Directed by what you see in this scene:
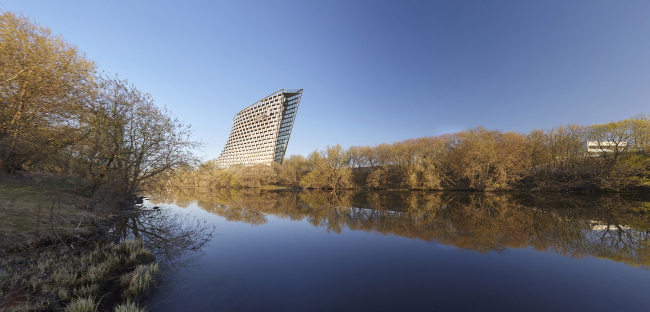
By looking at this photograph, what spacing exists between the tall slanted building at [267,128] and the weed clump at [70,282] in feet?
200

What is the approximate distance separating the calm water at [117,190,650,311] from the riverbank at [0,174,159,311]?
0.74 meters

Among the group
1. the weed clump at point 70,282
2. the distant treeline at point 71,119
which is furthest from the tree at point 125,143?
the weed clump at point 70,282

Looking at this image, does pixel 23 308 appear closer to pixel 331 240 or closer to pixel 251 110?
pixel 331 240

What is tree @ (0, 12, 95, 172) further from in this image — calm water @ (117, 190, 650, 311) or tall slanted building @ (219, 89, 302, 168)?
tall slanted building @ (219, 89, 302, 168)

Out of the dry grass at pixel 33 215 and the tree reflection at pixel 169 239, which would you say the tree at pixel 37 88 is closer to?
the dry grass at pixel 33 215

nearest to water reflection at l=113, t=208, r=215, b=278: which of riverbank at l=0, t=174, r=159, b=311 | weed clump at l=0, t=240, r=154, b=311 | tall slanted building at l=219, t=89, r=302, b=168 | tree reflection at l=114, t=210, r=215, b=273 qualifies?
tree reflection at l=114, t=210, r=215, b=273

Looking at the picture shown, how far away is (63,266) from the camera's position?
17.3ft

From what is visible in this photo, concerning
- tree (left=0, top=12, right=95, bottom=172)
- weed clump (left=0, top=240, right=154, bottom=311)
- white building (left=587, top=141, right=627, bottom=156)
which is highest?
tree (left=0, top=12, right=95, bottom=172)

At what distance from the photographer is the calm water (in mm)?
4746

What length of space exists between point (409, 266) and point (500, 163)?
33.4 meters

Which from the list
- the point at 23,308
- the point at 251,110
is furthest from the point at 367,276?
the point at 251,110

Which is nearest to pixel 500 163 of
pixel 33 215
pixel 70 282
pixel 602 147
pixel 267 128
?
pixel 602 147

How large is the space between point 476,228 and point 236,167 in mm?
56069

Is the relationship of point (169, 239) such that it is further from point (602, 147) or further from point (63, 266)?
point (602, 147)
